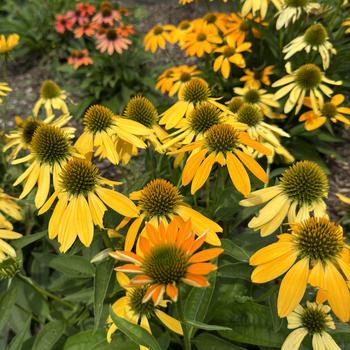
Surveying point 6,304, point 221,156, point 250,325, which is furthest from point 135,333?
point 6,304

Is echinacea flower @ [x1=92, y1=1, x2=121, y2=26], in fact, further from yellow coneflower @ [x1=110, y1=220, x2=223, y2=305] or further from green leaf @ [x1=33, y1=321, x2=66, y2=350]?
yellow coneflower @ [x1=110, y1=220, x2=223, y2=305]

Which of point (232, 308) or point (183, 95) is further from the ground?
point (183, 95)

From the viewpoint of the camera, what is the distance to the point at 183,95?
1.94 metres

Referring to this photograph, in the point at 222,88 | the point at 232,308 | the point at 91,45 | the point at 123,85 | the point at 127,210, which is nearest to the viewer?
the point at 127,210

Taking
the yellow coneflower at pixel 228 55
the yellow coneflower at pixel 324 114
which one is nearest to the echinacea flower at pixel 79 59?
the yellow coneflower at pixel 228 55

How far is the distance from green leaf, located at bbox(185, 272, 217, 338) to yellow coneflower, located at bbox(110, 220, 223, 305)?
452mm

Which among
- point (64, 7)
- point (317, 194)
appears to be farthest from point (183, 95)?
point (64, 7)

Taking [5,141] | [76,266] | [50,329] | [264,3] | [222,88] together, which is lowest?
[50,329]

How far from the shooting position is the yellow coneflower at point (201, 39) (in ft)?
9.98

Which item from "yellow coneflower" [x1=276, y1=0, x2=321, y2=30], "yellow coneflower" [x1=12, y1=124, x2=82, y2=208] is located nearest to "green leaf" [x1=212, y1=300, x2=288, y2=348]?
"yellow coneflower" [x1=12, y1=124, x2=82, y2=208]

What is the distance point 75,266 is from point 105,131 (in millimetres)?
626

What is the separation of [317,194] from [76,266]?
1.08 meters

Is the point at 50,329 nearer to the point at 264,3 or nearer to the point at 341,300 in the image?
the point at 341,300

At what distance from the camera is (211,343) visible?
150 centimetres
